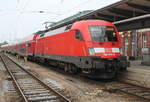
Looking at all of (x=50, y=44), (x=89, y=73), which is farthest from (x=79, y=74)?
(x=50, y=44)

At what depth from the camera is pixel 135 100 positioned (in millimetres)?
7469

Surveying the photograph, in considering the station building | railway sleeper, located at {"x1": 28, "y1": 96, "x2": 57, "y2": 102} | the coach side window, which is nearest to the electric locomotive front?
the coach side window

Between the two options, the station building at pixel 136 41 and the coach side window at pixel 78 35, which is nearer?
the coach side window at pixel 78 35

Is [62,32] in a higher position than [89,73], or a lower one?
higher

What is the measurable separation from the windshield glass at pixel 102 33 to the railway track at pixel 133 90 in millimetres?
2408

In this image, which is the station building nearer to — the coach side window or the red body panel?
the red body panel

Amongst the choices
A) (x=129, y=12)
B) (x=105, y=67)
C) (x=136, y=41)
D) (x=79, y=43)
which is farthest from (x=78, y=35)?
(x=136, y=41)

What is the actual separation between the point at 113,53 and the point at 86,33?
1.71 meters

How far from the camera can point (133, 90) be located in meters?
9.09

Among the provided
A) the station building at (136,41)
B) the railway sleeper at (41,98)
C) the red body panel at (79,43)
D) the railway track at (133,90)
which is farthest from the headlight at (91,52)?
the station building at (136,41)

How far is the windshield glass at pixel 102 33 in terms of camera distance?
1073 cm

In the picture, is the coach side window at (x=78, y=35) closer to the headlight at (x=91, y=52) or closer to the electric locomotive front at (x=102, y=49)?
the electric locomotive front at (x=102, y=49)

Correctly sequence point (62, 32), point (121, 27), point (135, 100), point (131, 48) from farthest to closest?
point (131, 48) → point (121, 27) → point (62, 32) → point (135, 100)

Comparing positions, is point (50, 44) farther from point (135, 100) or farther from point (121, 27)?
point (135, 100)
